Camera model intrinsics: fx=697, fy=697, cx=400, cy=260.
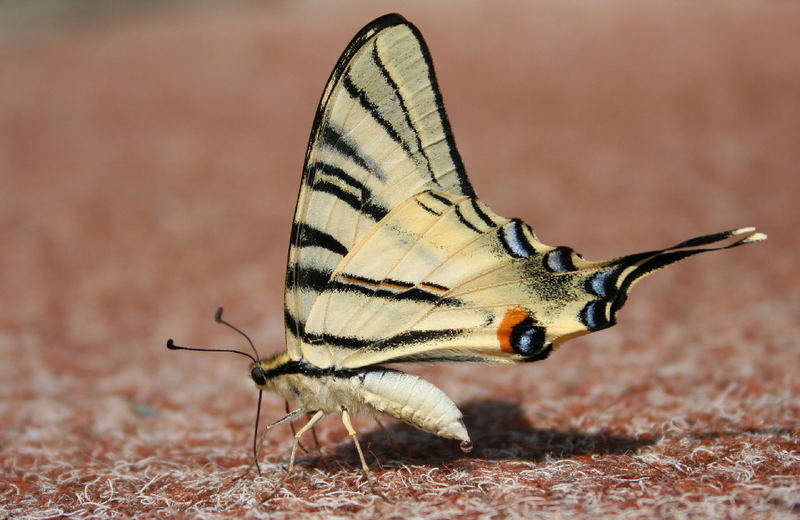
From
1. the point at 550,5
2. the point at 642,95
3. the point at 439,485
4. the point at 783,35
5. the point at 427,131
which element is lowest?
the point at 439,485

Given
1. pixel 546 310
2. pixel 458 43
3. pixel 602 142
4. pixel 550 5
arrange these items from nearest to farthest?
pixel 546 310
pixel 602 142
pixel 458 43
pixel 550 5

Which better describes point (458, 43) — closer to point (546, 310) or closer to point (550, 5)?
point (550, 5)

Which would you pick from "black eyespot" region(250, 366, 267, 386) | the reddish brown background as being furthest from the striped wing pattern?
the reddish brown background

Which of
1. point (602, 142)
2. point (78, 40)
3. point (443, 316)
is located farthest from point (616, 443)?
point (78, 40)

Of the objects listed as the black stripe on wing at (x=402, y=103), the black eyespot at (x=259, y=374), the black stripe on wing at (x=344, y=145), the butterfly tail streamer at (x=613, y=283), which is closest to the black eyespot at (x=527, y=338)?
the butterfly tail streamer at (x=613, y=283)

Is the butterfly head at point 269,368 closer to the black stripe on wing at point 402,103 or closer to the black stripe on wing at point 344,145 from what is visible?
the black stripe on wing at point 344,145

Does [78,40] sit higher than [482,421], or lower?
higher

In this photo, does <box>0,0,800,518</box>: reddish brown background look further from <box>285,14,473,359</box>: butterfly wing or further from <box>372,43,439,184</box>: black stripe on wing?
<box>372,43,439,184</box>: black stripe on wing

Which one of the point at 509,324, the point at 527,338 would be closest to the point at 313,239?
the point at 509,324
